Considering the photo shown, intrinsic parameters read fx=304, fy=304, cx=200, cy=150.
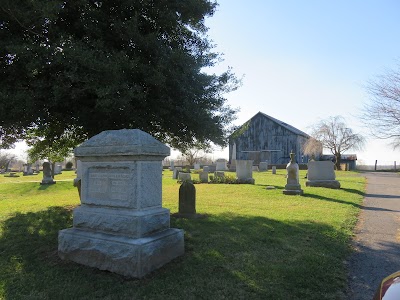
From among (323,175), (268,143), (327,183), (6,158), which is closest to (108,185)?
(327,183)

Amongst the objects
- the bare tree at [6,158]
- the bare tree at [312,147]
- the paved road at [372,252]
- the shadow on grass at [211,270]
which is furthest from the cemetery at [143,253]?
the bare tree at [6,158]

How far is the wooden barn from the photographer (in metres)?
42.0

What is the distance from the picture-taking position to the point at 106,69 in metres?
6.13

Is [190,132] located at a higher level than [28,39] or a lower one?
lower

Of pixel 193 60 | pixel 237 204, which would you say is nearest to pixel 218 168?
pixel 237 204

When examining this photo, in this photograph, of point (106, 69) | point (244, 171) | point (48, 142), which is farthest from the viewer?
point (244, 171)

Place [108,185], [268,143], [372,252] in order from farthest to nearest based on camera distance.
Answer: [268,143] → [372,252] → [108,185]

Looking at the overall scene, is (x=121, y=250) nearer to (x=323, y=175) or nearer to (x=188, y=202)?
(x=188, y=202)

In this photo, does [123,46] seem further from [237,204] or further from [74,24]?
[237,204]

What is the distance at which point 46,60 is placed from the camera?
632 cm

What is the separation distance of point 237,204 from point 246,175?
827cm

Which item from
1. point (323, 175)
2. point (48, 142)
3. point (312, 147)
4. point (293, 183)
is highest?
point (312, 147)

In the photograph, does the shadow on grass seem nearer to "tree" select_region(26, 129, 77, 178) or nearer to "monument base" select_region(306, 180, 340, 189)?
"tree" select_region(26, 129, 77, 178)

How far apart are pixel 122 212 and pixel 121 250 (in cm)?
55
